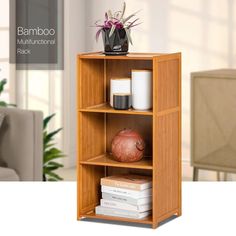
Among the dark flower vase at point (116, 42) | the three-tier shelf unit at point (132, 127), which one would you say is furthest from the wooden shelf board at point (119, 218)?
the dark flower vase at point (116, 42)

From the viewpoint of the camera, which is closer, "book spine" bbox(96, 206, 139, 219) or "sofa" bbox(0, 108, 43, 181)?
"book spine" bbox(96, 206, 139, 219)

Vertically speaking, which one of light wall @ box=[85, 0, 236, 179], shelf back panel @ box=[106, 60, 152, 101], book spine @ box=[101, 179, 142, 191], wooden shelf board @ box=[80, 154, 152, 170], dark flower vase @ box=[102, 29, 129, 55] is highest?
light wall @ box=[85, 0, 236, 179]

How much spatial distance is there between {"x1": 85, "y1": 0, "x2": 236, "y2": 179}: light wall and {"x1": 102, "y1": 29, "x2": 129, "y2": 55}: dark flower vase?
4561mm

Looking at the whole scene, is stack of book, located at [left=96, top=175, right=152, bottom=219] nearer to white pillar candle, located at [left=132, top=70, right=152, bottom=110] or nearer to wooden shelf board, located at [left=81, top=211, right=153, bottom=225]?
wooden shelf board, located at [left=81, top=211, right=153, bottom=225]

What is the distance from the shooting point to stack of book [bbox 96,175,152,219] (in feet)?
6.59

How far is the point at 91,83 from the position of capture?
2.09 metres

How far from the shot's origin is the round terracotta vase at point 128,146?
203 cm

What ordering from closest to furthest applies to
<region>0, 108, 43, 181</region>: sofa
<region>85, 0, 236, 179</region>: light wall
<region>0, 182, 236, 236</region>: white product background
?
<region>0, 182, 236, 236</region>: white product background, <region>0, 108, 43, 181</region>: sofa, <region>85, 0, 236, 179</region>: light wall

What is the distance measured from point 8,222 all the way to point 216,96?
3.54 m

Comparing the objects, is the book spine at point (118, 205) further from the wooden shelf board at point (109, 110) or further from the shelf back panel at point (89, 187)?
the wooden shelf board at point (109, 110)

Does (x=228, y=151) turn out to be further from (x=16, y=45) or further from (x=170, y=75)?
(x=170, y=75)

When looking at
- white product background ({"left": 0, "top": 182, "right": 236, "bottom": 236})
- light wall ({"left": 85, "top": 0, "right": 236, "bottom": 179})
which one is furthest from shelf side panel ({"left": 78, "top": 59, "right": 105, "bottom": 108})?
light wall ({"left": 85, "top": 0, "right": 236, "bottom": 179})

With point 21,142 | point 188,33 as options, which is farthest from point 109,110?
point 188,33

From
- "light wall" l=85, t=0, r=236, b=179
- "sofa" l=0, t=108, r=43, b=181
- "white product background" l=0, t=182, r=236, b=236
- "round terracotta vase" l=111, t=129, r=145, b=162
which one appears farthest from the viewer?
"light wall" l=85, t=0, r=236, b=179
